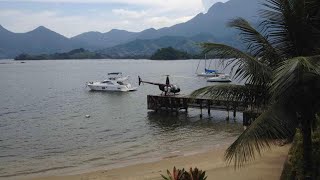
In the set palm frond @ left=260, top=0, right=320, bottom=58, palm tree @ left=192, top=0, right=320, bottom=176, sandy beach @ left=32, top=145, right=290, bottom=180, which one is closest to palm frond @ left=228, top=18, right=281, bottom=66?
palm tree @ left=192, top=0, right=320, bottom=176

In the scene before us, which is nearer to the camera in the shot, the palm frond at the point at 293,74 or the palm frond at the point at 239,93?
the palm frond at the point at 293,74

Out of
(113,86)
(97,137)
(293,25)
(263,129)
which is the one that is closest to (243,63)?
(293,25)

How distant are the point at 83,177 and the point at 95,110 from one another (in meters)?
30.8

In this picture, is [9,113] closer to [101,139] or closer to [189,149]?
[101,139]

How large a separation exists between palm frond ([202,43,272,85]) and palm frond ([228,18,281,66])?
1.74 feet

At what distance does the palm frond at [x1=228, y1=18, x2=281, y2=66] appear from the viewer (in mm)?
10188

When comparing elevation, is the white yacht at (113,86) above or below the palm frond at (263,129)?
below

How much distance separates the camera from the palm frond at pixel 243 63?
9594mm

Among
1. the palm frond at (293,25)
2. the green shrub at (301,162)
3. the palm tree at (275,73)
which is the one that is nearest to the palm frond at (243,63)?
the palm tree at (275,73)

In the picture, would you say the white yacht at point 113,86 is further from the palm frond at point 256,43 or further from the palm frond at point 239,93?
the palm frond at point 256,43

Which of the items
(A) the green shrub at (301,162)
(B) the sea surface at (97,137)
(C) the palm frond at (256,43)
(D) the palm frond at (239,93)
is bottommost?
(B) the sea surface at (97,137)

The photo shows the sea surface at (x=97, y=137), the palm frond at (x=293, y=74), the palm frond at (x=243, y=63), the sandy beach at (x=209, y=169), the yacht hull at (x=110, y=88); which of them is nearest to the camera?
the palm frond at (x=293, y=74)

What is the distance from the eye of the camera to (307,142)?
32.9 ft

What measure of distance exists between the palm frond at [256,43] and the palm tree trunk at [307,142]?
1548mm
